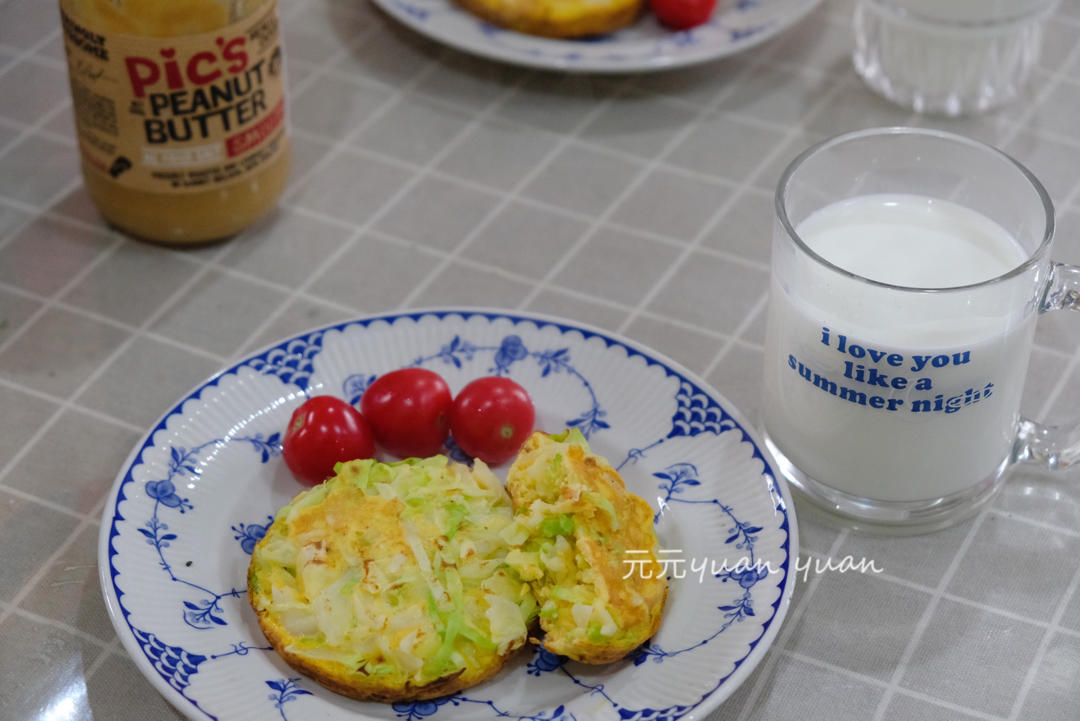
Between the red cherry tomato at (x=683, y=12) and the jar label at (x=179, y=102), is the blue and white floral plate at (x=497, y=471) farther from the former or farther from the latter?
the red cherry tomato at (x=683, y=12)

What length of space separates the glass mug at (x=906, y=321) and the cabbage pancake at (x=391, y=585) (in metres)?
0.30

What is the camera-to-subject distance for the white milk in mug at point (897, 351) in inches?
40.6

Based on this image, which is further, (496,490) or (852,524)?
(852,524)

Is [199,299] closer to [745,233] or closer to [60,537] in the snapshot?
[60,537]

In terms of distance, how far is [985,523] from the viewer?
1203mm

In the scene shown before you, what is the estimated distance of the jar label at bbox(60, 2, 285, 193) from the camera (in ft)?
4.34

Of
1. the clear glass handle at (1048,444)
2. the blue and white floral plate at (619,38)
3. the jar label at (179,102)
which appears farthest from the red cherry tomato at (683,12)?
the clear glass handle at (1048,444)

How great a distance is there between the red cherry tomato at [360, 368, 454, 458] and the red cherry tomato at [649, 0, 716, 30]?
780 millimetres

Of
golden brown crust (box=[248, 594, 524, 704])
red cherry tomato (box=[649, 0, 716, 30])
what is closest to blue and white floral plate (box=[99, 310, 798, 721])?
golden brown crust (box=[248, 594, 524, 704])


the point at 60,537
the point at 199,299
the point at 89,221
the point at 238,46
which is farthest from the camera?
the point at 89,221

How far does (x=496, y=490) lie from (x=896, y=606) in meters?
0.37

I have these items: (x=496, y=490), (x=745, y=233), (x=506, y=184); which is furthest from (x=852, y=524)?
(x=506, y=184)

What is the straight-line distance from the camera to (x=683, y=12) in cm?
174

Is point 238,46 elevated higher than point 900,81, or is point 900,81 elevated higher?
point 238,46
